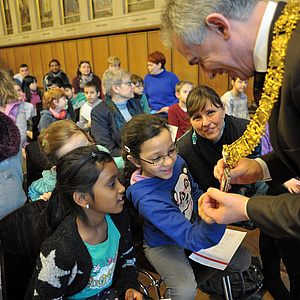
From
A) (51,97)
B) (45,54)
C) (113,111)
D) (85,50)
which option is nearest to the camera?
(113,111)

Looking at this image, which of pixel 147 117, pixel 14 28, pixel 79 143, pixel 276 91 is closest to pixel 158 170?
pixel 147 117

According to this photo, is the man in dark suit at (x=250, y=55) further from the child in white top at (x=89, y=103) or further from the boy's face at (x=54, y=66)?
the boy's face at (x=54, y=66)

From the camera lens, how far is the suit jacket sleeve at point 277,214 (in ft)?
3.04

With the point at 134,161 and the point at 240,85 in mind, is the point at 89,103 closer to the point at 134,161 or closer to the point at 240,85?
the point at 240,85

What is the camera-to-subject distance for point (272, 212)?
971 mm

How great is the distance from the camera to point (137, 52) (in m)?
9.22

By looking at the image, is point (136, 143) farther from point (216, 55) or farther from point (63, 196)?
point (216, 55)

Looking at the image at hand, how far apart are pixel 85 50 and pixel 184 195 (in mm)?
9940

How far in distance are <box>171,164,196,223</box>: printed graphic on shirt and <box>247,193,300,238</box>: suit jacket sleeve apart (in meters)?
0.86

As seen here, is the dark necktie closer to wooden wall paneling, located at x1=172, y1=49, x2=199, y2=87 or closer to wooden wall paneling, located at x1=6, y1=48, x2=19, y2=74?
wooden wall paneling, located at x1=172, y1=49, x2=199, y2=87

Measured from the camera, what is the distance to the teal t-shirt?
1.53m

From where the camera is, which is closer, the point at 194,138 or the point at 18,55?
the point at 194,138

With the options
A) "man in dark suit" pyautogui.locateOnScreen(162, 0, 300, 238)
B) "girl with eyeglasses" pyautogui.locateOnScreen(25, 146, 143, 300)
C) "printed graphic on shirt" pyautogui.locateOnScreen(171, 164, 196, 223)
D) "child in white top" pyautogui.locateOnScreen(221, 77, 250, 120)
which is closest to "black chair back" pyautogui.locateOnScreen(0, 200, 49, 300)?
"girl with eyeglasses" pyautogui.locateOnScreen(25, 146, 143, 300)

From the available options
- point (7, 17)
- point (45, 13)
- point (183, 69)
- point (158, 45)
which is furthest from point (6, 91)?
point (7, 17)
